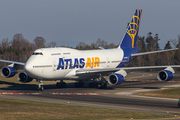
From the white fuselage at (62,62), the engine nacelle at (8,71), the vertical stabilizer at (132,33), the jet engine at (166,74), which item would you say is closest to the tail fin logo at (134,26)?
the vertical stabilizer at (132,33)

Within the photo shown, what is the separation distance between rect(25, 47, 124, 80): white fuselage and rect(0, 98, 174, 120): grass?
34.5ft

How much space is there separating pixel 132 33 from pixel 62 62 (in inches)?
832

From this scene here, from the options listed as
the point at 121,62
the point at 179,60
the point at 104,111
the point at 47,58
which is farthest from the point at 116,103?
the point at 179,60

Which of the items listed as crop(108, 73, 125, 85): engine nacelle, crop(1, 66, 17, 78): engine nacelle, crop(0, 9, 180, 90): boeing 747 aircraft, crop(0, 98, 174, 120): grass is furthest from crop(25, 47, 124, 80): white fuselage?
crop(0, 98, 174, 120): grass

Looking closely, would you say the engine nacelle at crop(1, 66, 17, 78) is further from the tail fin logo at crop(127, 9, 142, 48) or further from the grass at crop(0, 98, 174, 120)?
the tail fin logo at crop(127, 9, 142, 48)

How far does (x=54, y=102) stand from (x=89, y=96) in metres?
6.71

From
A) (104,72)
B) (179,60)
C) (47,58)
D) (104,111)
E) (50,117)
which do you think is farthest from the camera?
(179,60)

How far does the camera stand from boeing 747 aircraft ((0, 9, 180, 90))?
145 feet

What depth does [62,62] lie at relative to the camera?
152 feet

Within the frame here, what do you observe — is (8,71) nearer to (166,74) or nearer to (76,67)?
(76,67)

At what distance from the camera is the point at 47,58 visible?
44719 mm

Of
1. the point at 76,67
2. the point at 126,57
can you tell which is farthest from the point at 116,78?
the point at 126,57

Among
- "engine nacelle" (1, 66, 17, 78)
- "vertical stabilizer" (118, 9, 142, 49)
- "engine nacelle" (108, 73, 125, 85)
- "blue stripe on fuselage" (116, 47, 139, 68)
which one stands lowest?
"engine nacelle" (108, 73, 125, 85)

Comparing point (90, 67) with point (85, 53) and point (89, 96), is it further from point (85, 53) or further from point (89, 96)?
point (89, 96)
